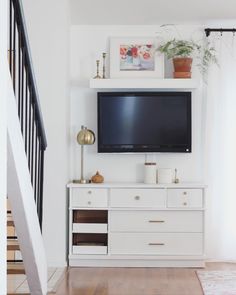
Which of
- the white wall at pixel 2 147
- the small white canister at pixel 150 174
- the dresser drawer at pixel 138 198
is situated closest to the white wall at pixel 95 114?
the small white canister at pixel 150 174

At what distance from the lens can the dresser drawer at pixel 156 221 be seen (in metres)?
5.47

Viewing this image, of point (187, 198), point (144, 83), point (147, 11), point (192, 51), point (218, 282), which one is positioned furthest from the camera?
point (192, 51)

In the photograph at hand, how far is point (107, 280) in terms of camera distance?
491 centimetres

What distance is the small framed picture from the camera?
584 cm

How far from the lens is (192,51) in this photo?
19.2 ft

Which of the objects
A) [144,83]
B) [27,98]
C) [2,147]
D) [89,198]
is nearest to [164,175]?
[89,198]

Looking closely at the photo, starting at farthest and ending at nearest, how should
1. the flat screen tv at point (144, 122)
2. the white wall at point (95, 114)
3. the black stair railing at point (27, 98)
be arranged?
the white wall at point (95, 114) → the flat screen tv at point (144, 122) → the black stair railing at point (27, 98)

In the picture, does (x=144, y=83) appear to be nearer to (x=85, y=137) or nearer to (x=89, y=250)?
(x=85, y=137)

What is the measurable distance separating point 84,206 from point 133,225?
1.68ft

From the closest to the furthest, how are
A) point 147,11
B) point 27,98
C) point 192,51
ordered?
point 27,98, point 147,11, point 192,51

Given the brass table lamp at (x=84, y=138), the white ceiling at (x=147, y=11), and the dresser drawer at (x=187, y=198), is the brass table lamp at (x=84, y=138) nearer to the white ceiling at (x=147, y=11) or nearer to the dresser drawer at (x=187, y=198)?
the dresser drawer at (x=187, y=198)

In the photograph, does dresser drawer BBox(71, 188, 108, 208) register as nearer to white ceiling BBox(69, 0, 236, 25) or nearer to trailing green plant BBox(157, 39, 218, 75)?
trailing green plant BBox(157, 39, 218, 75)

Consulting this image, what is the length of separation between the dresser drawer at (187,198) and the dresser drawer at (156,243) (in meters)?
0.28

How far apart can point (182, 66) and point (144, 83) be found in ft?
1.39
